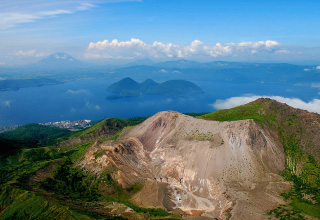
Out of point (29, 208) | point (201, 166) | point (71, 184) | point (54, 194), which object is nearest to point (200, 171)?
point (201, 166)

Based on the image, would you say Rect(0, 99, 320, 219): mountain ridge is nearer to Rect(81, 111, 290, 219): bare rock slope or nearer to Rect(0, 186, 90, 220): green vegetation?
Rect(81, 111, 290, 219): bare rock slope

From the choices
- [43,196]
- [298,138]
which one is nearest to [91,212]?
[43,196]

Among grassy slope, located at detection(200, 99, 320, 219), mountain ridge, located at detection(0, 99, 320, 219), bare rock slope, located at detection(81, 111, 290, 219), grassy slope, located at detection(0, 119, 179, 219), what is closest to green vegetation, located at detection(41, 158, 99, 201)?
grassy slope, located at detection(0, 119, 179, 219)

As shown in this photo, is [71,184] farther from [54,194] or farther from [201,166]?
[201,166]

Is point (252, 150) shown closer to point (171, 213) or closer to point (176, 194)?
point (176, 194)

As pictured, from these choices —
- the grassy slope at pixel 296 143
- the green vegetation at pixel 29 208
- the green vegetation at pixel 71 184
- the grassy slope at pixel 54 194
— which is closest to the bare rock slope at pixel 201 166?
the grassy slope at pixel 296 143

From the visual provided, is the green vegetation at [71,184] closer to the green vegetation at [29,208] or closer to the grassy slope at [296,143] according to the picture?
the green vegetation at [29,208]
